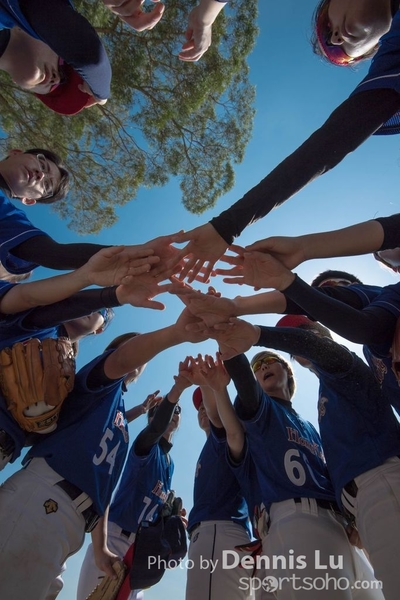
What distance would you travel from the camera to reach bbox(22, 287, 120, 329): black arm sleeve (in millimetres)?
2109

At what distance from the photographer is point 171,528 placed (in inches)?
94.7

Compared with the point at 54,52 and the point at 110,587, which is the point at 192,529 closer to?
the point at 110,587

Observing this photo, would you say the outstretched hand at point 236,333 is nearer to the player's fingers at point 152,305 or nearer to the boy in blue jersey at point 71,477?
the boy in blue jersey at point 71,477

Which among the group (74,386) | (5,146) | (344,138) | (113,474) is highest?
(5,146)

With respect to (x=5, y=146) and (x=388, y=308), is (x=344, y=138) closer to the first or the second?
(x=388, y=308)

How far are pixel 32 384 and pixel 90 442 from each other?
449mm

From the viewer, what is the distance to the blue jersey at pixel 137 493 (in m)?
3.37

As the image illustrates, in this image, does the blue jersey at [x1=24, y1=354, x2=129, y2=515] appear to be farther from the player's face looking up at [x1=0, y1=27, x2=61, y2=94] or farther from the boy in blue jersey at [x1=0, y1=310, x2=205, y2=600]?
the player's face looking up at [x1=0, y1=27, x2=61, y2=94]

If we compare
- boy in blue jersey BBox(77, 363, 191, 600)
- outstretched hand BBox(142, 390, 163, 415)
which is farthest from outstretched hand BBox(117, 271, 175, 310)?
outstretched hand BBox(142, 390, 163, 415)

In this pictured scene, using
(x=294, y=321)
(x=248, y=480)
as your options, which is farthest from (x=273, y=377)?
(x=248, y=480)

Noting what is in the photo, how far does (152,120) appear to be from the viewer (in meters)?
5.92

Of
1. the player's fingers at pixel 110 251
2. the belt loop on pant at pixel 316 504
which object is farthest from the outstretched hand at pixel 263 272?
the belt loop on pant at pixel 316 504

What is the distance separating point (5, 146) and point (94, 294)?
4852mm

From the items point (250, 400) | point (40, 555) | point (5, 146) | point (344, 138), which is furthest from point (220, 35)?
point (40, 555)
